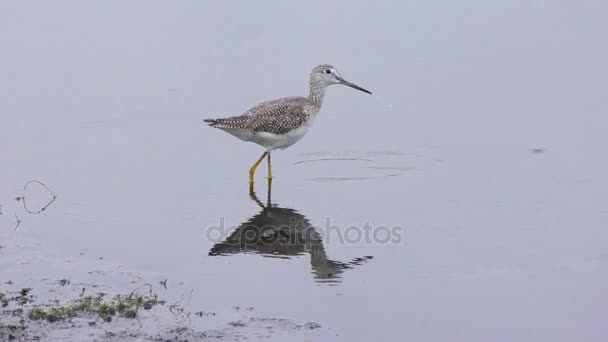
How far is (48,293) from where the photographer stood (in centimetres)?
786

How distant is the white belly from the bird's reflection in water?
3.95 ft

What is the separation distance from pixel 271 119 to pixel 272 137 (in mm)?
205

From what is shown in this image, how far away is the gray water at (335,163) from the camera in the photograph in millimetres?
8305

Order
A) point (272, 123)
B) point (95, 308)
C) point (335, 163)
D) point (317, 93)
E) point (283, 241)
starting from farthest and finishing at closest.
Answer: point (317, 93)
point (335, 163)
point (272, 123)
point (283, 241)
point (95, 308)

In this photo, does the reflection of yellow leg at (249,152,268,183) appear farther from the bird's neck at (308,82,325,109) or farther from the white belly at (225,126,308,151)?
the bird's neck at (308,82,325,109)

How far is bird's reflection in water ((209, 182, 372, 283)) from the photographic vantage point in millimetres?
8992

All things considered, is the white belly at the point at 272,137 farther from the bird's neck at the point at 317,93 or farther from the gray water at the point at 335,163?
the bird's neck at the point at 317,93

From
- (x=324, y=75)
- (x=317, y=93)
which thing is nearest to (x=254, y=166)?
(x=317, y=93)

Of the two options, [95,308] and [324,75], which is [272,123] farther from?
[95,308]

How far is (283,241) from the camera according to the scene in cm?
973

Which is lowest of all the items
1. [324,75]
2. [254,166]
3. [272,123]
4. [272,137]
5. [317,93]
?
[254,166]

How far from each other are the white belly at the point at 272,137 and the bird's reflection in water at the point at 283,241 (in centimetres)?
120

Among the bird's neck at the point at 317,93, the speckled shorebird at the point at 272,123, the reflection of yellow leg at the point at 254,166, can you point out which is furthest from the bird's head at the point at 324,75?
the reflection of yellow leg at the point at 254,166

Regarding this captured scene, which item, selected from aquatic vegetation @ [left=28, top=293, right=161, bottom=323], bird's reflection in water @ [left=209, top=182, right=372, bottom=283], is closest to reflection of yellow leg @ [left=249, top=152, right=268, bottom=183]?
bird's reflection in water @ [left=209, top=182, right=372, bottom=283]
